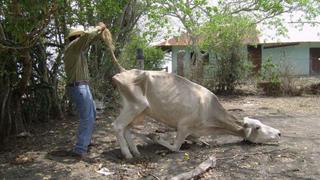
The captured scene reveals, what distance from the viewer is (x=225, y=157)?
275 inches

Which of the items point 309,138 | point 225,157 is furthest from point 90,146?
point 309,138

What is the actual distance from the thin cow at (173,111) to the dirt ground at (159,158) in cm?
21

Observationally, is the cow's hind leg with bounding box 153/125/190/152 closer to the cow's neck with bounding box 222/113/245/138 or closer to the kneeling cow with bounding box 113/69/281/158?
the kneeling cow with bounding box 113/69/281/158

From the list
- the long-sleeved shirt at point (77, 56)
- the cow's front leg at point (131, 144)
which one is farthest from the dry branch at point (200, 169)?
the long-sleeved shirt at point (77, 56)

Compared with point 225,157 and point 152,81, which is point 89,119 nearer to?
point 152,81

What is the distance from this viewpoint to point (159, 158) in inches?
281

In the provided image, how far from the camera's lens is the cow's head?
7641 millimetres

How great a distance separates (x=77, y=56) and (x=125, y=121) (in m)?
1.18

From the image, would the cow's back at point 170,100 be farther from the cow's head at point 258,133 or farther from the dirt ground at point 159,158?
the cow's head at point 258,133

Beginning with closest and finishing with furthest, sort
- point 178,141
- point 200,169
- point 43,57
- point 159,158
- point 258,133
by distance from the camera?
point 200,169 → point 159,158 → point 178,141 → point 258,133 → point 43,57

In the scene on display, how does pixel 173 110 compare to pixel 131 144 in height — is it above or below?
above

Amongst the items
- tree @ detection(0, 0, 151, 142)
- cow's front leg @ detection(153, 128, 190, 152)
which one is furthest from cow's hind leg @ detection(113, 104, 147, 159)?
tree @ detection(0, 0, 151, 142)

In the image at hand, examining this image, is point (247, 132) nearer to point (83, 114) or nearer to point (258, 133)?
point (258, 133)

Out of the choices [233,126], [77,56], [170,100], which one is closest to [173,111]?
[170,100]
